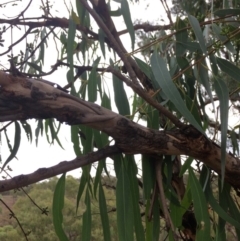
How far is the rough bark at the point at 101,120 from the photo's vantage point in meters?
0.48

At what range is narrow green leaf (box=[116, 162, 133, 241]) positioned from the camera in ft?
2.13

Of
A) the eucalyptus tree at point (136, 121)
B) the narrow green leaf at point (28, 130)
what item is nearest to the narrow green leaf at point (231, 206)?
the eucalyptus tree at point (136, 121)

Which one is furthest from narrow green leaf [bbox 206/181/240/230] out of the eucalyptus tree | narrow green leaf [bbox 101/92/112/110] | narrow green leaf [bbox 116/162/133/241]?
narrow green leaf [bbox 101/92/112/110]

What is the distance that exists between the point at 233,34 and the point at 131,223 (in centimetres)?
35

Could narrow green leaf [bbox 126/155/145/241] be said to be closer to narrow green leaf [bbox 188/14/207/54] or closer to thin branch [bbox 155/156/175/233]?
thin branch [bbox 155/156/175/233]

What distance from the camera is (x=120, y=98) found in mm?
724

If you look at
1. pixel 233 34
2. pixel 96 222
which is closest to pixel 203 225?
pixel 233 34

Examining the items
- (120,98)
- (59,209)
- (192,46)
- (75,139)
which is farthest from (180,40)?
(59,209)

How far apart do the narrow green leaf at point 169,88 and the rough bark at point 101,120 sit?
0.05 m

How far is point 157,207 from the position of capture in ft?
2.36

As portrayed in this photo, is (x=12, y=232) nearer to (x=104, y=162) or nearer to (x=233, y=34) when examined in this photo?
(x=104, y=162)

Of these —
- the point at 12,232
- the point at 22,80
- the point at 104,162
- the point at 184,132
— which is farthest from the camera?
the point at 12,232

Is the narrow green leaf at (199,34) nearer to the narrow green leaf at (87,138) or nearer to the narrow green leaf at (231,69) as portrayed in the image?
the narrow green leaf at (231,69)

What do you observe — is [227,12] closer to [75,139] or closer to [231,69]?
[231,69]
